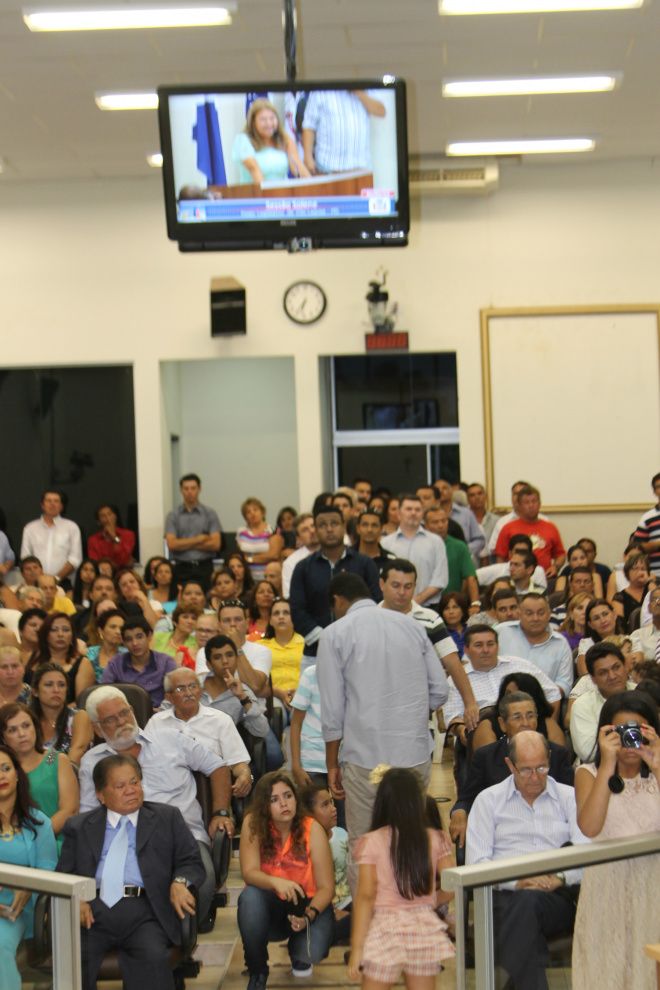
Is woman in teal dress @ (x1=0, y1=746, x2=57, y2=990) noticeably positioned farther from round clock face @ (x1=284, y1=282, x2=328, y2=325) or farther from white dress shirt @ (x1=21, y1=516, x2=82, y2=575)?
round clock face @ (x1=284, y1=282, x2=328, y2=325)

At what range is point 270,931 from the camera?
13.3 feet

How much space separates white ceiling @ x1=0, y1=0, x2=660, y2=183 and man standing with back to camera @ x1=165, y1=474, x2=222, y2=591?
3.09 m

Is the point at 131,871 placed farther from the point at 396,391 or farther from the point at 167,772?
the point at 396,391

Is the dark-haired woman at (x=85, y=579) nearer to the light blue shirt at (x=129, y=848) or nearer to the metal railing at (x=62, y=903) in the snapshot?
the light blue shirt at (x=129, y=848)

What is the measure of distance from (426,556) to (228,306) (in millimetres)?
4343

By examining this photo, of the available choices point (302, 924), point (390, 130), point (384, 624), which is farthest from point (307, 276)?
point (302, 924)

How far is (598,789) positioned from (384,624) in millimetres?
1252

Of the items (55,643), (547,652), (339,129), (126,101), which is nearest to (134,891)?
(55,643)

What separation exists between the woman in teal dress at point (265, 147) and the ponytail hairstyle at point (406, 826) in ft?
8.19

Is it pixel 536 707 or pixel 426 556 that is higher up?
pixel 426 556

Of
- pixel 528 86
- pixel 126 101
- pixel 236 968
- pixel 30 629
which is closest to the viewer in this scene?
pixel 236 968

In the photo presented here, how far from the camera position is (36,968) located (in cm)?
295

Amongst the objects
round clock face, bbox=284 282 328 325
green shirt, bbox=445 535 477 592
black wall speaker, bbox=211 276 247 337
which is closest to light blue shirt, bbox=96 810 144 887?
green shirt, bbox=445 535 477 592

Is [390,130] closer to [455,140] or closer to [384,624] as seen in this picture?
[384,624]
